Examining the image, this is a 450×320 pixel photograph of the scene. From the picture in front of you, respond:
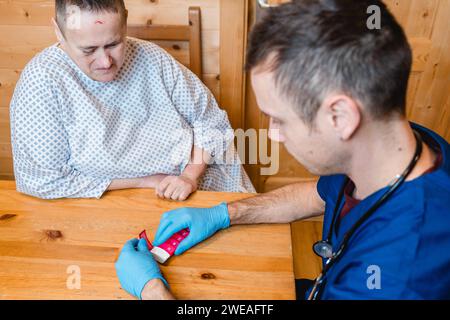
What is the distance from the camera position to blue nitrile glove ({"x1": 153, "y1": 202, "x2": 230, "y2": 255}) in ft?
3.13

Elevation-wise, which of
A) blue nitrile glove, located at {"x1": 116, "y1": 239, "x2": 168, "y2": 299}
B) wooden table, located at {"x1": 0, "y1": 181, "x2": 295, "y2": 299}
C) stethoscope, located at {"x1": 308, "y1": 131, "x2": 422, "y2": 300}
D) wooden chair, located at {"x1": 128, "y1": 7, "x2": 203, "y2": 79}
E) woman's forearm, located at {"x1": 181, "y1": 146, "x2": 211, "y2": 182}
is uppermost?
wooden chair, located at {"x1": 128, "y1": 7, "x2": 203, "y2": 79}

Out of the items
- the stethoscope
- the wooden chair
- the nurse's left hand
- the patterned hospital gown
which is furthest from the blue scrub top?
the wooden chair

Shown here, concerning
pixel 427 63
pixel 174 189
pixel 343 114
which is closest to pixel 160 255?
pixel 174 189

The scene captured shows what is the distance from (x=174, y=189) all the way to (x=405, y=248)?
2.07ft

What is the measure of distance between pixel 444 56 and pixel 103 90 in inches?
60.1

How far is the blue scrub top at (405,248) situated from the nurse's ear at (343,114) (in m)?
0.15

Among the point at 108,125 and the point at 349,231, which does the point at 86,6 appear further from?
the point at 349,231

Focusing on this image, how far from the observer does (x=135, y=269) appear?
0.84 metres

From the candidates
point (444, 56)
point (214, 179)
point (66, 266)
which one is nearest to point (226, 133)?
point (214, 179)

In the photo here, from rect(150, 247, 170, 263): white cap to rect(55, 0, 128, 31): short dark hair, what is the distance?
26.2 inches

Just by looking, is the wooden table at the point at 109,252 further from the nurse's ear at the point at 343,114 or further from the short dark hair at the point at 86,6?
the short dark hair at the point at 86,6

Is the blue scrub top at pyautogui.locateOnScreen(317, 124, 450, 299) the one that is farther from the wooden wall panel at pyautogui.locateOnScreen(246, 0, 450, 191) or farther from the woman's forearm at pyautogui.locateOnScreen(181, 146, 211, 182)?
the wooden wall panel at pyautogui.locateOnScreen(246, 0, 450, 191)

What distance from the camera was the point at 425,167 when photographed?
753mm

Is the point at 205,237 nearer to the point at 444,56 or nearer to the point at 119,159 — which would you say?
the point at 119,159
